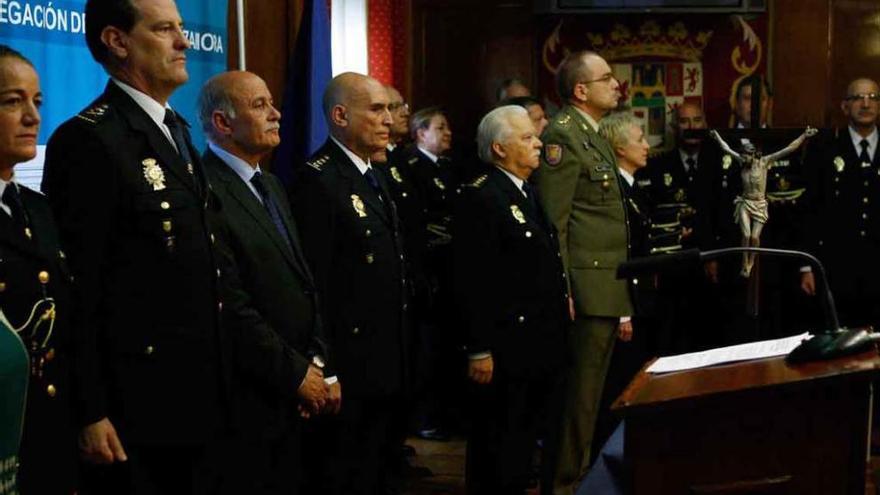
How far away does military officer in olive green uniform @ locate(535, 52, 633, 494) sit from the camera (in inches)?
172

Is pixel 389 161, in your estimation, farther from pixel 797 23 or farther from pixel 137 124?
pixel 797 23

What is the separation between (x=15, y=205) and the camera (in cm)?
223

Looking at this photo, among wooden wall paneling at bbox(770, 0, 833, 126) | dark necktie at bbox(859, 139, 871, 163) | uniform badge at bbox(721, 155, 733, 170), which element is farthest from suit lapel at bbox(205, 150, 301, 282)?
wooden wall paneling at bbox(770, 0, 833, 126)

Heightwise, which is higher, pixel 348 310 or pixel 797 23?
pixel 797 23

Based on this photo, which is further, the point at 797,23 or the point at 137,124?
the point at 797,23

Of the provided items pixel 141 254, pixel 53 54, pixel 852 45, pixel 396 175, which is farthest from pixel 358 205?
pixel 852 45

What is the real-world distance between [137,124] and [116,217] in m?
0.19

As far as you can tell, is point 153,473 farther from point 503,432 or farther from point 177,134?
point 503,432

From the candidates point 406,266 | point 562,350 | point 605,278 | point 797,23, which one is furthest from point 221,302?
point 797,23

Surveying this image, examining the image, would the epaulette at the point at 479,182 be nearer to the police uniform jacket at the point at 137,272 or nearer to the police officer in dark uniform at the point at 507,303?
the police officer in dark uniform at the point at 507,303

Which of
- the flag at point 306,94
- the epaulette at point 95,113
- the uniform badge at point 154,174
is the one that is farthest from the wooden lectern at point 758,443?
the flag at point 306,94

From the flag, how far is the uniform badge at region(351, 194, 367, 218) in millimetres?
659

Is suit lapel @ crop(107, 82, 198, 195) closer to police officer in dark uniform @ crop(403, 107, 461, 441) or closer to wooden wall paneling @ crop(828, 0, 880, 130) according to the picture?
police officer in dark uniform @ crop(403, 107, 461, 441)

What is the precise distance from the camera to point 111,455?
2.43 meters
